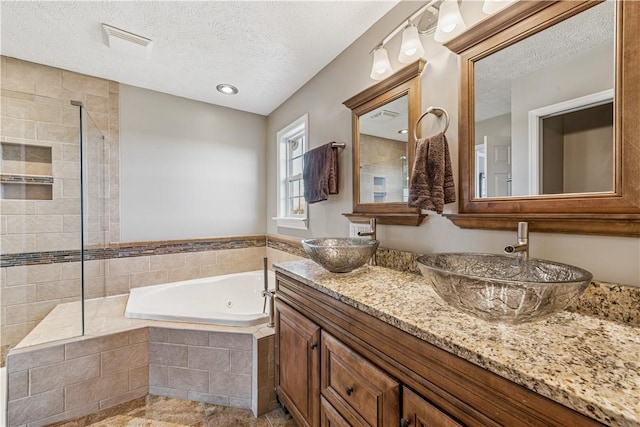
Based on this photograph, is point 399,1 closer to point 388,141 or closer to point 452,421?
point 388,141

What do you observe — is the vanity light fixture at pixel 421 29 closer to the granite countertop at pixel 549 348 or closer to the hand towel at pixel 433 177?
the hand towel at pixel 433 177

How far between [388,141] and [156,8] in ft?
4.97

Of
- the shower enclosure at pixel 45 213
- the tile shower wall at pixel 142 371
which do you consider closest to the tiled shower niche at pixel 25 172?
the shower enclosure at pixel 45 213

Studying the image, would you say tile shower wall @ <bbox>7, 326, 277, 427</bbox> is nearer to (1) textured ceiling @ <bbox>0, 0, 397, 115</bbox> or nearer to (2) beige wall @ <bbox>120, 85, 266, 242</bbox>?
(2) beige wall @ <bbox>120, 85, 266, 242</bbox>

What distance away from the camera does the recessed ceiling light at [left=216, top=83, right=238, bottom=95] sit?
96.6 inches

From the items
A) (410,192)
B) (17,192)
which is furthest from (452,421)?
(17,192)

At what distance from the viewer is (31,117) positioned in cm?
203

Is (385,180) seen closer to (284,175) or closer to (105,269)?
(284,175)

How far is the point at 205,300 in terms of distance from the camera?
8.47 ft

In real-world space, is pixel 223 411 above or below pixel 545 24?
below

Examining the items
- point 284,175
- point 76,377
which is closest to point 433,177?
point 284,175

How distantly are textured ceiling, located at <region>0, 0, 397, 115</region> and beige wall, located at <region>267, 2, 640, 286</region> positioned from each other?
0.11 m

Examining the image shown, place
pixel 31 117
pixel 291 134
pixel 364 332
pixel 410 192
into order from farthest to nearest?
1. pixel 291 134
2. pixel 31 117
3. pixel 410 192
4. pixel 364 332

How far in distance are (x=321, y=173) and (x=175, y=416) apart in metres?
1.81
